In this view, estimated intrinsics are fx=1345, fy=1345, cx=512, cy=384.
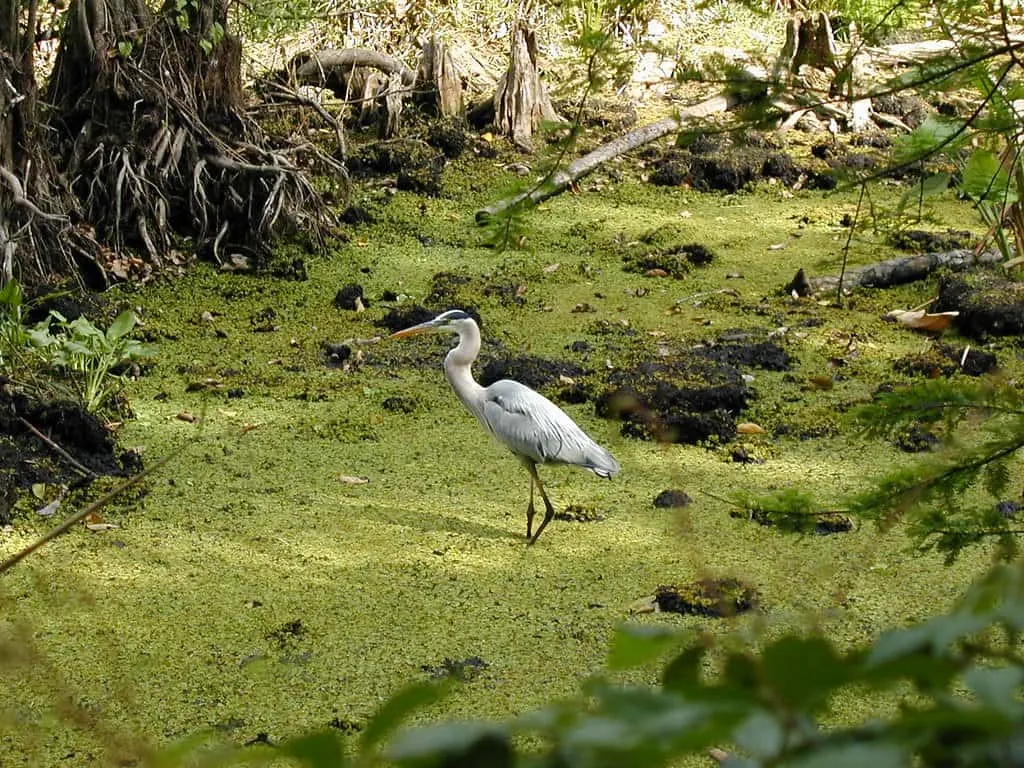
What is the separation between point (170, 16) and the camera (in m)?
5.04

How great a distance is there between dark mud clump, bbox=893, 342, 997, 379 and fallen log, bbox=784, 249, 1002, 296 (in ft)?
2.52

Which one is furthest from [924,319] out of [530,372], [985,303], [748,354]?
[530,372]

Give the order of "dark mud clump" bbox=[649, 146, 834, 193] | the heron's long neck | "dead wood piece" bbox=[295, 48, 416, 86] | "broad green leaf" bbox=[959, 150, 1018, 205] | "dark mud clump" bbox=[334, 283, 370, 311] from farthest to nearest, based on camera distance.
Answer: "dead wood piece" bbox=[295, 48, 416, 86] < "dark mud clump" bbox=[649, 146, 834, 193] < "dark mud clump" bbox=[334, 283, 370, 311] < the heron's long neck < "broad green leaf" bbox=[959, 150, 1018, 205]

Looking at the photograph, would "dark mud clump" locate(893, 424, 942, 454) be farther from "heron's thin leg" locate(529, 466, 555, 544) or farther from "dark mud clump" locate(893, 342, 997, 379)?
"heron's thin leg" locate(529, 466, 555, 544)

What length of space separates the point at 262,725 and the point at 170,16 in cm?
337

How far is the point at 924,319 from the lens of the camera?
484 cm

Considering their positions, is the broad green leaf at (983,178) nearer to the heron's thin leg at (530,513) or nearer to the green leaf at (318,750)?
the heron's thin leg at (530,513)

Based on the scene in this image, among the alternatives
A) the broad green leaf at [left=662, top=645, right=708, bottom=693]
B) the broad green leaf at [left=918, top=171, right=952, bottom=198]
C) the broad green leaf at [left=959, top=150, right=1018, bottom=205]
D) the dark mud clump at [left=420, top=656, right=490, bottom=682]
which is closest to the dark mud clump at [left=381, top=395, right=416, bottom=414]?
the dark mud clump at [left=420, top=656, right=490, bottom=682]

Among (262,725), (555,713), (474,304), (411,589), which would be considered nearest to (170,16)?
(474,304)

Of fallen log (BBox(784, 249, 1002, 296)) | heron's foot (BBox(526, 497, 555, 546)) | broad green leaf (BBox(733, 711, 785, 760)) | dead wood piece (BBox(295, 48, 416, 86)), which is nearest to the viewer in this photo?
broad green leaf (BBox(733, 711, 785, 760))

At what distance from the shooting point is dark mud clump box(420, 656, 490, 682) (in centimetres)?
267

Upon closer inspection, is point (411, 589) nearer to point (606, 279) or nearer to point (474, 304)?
point (474, 304)

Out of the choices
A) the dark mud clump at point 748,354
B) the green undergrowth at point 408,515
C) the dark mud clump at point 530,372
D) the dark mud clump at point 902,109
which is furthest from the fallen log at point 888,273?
the dark mud clump at point 902,109

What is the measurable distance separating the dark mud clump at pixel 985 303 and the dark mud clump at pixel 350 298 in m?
2.12
